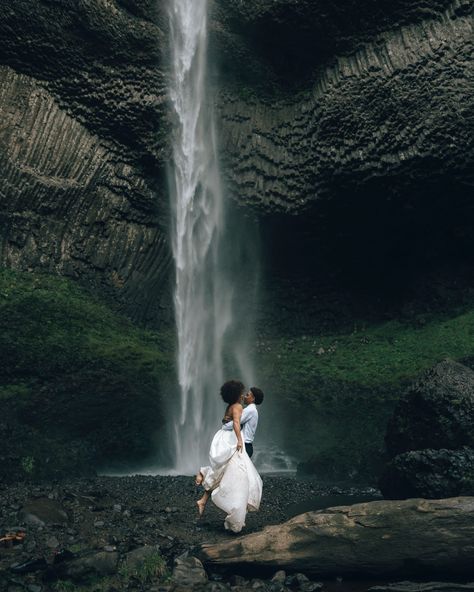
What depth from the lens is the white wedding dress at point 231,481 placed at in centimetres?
902

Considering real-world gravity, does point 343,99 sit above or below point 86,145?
above

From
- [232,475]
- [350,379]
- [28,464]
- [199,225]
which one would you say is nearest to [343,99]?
[199,225]

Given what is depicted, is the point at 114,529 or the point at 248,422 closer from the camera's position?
the point at 114,529

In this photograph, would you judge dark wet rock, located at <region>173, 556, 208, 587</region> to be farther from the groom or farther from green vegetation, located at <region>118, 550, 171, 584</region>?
the groom

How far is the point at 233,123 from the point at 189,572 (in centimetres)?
1753

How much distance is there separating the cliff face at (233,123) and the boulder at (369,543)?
14.3 metres

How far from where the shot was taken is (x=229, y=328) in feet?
76.1

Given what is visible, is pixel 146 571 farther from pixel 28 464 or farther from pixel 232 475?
pixel 28 464

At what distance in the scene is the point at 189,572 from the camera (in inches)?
303

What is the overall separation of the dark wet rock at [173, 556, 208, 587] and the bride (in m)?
1.16

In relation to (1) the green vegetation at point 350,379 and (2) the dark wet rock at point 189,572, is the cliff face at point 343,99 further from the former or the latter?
(2) the dark wet rock at point 189,572

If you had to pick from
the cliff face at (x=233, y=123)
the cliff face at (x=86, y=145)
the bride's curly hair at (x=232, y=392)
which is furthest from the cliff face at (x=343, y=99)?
the bride's curly hair at (x=232, y=392)

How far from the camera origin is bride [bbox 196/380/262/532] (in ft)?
29.6

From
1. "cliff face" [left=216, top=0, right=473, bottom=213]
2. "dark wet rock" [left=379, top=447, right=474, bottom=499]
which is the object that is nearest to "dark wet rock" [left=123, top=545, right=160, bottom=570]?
"dark wet rock" [left=379, top=447, right=474, bottom=499]
